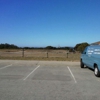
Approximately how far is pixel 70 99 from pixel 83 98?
1.60ft

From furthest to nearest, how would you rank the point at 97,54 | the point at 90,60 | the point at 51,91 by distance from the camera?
the point at 90,60
the point at 97,54
the point at 51,91

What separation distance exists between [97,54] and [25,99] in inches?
287

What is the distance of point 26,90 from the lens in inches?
325

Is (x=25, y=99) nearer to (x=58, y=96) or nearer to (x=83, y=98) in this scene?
(x=58, y=96)

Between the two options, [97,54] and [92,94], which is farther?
[97,54]

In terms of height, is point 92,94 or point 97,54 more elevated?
point 97,54

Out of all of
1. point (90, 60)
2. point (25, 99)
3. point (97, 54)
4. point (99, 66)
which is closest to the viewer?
point (25, 99)

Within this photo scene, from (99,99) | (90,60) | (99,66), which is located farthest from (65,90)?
(90,60)

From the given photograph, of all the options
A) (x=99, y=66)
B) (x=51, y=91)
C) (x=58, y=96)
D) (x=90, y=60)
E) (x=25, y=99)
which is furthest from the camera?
(x=90, y=60)

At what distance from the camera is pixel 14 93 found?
7672 millimetres

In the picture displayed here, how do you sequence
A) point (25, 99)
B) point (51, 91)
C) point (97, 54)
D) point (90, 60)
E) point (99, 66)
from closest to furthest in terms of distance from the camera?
point (25, 99) < point (51, 91) < point (99, 66) < point (97, 54) < point (90, 60)

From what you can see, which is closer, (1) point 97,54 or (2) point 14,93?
(2) point 14,93

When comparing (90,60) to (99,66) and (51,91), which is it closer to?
(99,66)

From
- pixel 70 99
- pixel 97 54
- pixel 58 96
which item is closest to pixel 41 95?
pixel 58 96
